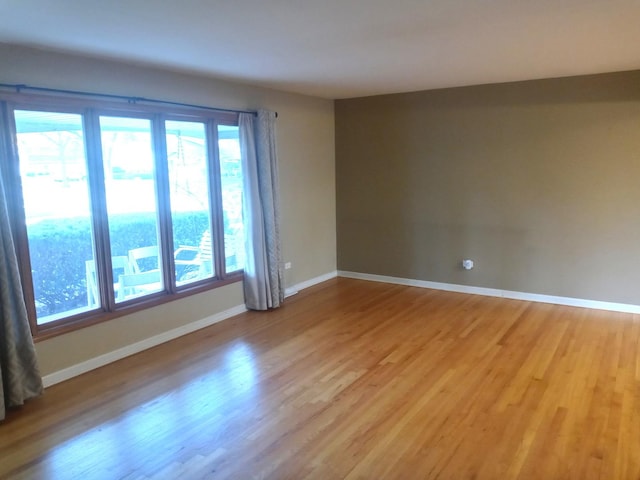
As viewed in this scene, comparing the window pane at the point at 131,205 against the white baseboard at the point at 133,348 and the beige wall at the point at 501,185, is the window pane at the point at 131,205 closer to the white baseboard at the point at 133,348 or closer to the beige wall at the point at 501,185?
the white baseboard at the point at 133,348

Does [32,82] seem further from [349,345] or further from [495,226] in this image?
[495,226]

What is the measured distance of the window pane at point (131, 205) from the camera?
3.83m

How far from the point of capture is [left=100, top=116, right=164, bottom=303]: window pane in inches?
151

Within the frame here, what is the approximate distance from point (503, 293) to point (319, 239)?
7.72 ft

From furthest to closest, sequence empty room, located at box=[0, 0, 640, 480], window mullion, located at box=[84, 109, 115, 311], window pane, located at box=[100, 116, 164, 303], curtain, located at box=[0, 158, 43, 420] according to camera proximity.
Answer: window pane, located at box=[100, 116, 164, 303]
window mullion, located at box=[84, 109, 115, 311]
curtain, located at box=[0, 158, 43, 420]
empty room, located at box=[0, 0, 640, 480]

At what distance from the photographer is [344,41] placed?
3084 millimetres

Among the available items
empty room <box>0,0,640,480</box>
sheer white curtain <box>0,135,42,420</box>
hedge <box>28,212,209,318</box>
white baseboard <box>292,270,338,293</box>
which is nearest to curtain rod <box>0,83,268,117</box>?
empty room <box>0,0,640,480</box>

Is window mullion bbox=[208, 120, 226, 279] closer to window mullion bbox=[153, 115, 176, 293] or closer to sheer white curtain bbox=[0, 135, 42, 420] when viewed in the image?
window mullion bbox=[153, 115, 176, 293]

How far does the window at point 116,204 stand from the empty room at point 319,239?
0.02 metres

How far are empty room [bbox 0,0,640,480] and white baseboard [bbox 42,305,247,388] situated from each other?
0.08 ft

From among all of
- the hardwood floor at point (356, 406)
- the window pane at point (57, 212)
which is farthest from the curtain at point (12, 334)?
the window pane at point (57, 212)

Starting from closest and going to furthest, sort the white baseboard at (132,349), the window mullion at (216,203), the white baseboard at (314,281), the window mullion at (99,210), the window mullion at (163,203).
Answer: the white baseboard at (132,349)
the window mullion at (99,210)
the window mullion at (163,203)
the window mullion at (216,203)
the white baseboard at (314,281)

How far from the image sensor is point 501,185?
5.25 metres

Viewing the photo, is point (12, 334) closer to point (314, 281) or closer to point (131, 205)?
point (131, 205)
